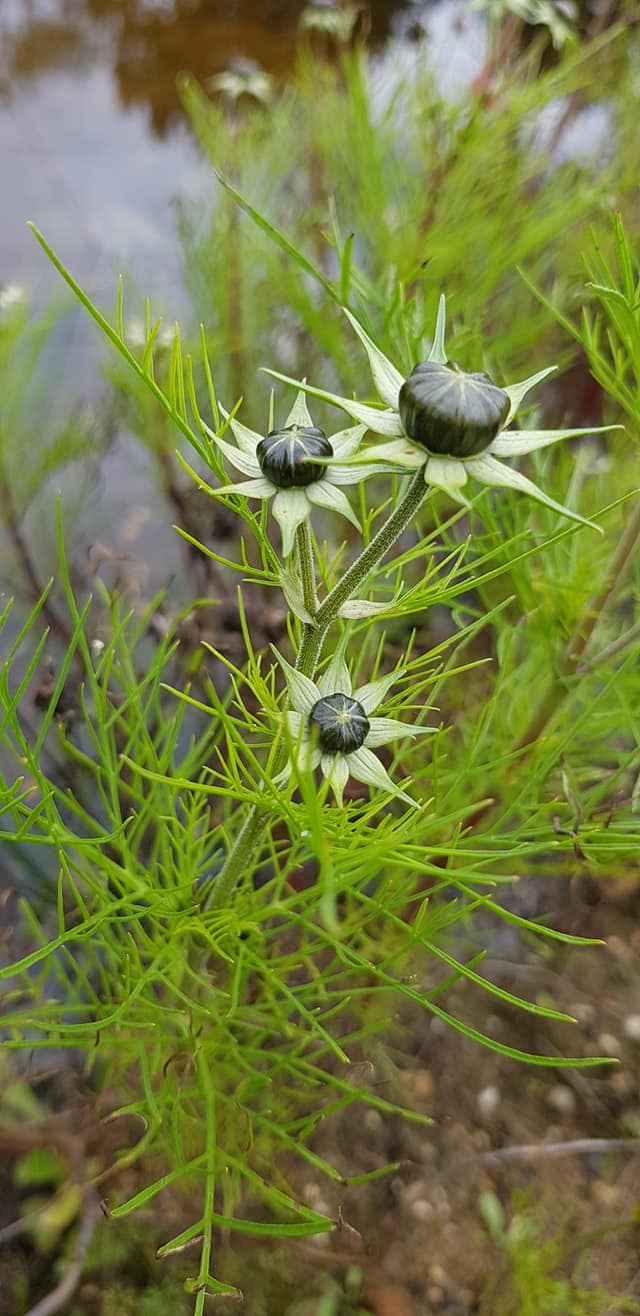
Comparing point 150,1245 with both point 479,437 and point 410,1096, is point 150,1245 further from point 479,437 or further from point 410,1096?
point 479,437

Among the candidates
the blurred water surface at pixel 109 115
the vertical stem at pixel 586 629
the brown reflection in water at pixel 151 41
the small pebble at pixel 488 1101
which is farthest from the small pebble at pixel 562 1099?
the brown reflection in water at pixel 151 41

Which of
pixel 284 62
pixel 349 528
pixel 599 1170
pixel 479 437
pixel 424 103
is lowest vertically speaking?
pixel 599 1170

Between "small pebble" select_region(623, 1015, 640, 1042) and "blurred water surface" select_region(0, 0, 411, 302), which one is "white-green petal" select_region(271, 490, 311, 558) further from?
"blurred water surface" select_region(0, 0, 411, 302)

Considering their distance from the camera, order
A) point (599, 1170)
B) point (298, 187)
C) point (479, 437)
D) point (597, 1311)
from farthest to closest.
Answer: point (298, 187) → point (599, 1170) → point (597, 1311) → point (479, 437)

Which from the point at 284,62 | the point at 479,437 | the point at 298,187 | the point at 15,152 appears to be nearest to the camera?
the point at 479,437

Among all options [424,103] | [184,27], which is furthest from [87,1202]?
[184,27]

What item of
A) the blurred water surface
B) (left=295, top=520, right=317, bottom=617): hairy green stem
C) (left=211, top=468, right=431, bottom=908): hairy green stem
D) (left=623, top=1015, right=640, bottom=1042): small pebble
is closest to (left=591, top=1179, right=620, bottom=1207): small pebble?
(left=623, top=1015, right=640, bottom=1042): small pebble

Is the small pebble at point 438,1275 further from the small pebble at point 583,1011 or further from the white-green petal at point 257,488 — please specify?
the white-green petal at point 257,488

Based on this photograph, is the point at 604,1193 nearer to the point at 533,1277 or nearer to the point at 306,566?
the point at 533,1277
